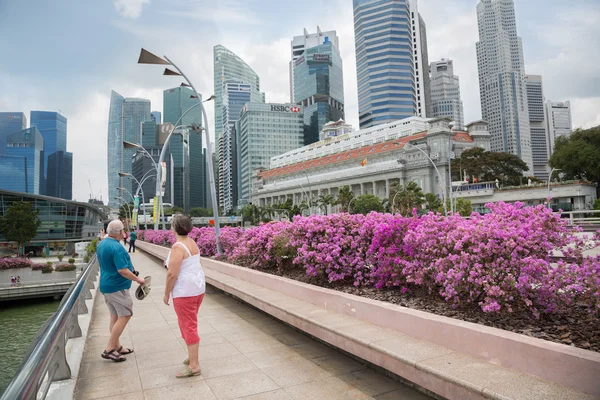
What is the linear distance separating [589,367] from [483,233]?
2027 mm

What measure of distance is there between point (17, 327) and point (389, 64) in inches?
5292

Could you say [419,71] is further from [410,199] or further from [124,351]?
[124,351]

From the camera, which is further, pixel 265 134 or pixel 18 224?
pixel 265 134

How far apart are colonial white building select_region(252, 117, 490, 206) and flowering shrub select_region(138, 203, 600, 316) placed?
5380 cm

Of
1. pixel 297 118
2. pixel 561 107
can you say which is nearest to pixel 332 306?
pixel 297 118

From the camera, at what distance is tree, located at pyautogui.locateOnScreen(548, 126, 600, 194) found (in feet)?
202

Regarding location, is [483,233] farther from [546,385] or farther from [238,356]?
[238,356]

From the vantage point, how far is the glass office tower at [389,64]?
13675 cm

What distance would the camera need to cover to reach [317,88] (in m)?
187

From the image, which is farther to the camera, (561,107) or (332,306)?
(561,107)

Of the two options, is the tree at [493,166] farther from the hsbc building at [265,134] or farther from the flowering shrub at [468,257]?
the hsbc building at [265,134]

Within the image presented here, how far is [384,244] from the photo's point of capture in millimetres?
6098

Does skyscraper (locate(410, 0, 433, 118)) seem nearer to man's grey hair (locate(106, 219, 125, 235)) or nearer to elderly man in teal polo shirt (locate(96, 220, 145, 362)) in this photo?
man's grey hair (locate(106, 219, 125, 235))

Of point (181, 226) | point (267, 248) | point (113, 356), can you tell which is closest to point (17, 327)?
point (267, 248)
